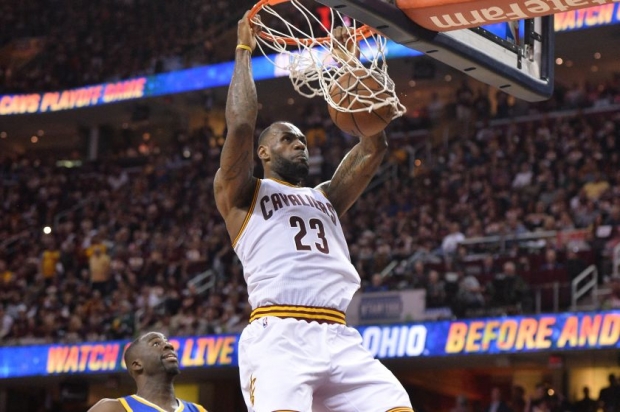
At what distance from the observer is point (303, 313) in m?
4.61

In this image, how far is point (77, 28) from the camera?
86.1 ft

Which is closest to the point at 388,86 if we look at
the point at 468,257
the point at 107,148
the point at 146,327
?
the point at 468,257

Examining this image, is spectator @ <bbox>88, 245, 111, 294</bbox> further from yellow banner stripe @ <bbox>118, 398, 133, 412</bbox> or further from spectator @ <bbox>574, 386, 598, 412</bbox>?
yellow banner stripe @ <bbox>118, 398, 133, 412</bbox>

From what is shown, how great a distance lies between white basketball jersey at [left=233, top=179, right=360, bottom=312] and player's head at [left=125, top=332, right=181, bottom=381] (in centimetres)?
88

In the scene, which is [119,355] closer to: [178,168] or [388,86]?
[178,168]

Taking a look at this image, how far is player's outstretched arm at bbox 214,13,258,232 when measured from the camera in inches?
183

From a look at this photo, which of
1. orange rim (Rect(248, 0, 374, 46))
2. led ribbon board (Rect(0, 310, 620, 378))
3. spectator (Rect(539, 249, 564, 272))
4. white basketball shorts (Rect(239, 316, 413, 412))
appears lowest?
white basketball shorts (Rect(239, 316, 413, 412))

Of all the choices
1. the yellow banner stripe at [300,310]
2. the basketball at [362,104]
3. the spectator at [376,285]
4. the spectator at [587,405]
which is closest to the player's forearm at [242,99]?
the basketball at [362,104]

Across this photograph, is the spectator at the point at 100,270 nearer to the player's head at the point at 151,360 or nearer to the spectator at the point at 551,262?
the spectator at the point at 551,262

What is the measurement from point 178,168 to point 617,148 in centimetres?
944

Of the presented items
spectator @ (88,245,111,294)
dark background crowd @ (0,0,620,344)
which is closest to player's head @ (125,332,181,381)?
dark background crowd @ (0,0,620,344)

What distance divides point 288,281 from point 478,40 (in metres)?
1.46

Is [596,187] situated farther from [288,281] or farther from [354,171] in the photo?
[288,281]

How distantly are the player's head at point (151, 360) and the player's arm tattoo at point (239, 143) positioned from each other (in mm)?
1020
